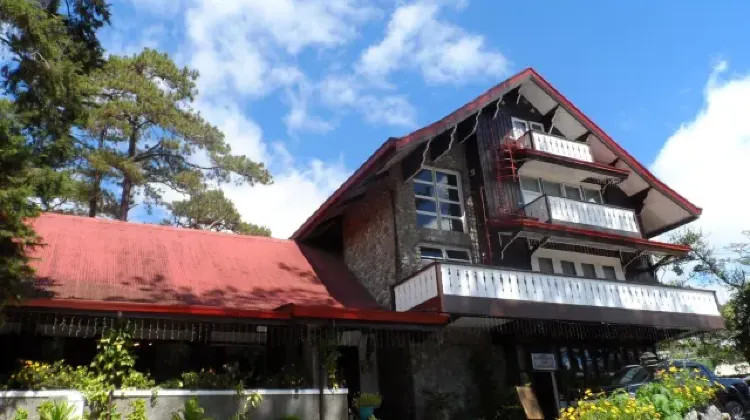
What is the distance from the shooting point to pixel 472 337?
1650 centimetres

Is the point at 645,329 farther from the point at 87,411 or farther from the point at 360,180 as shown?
the point at 87,411

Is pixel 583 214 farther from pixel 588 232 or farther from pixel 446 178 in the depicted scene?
A: pixel 446 178

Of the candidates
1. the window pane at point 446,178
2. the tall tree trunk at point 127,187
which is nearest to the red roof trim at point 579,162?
the window pane at point 446,178

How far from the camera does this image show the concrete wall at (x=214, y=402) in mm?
9672

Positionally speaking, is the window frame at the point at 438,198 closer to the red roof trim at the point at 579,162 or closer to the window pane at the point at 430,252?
the window pane at the point at 430,252

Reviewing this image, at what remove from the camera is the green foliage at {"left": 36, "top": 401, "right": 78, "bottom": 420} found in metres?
9.39

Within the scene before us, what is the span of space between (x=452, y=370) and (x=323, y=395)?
4901 millimetres

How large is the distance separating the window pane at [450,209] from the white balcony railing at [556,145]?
11.3 ft

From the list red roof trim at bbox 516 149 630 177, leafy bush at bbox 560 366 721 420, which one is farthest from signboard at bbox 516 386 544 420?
red roof trim at bbox 516 149 630 177

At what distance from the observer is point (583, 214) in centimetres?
1897

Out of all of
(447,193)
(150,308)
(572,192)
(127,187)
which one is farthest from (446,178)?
(127,187)

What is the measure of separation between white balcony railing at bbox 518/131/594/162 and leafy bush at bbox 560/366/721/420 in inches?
395

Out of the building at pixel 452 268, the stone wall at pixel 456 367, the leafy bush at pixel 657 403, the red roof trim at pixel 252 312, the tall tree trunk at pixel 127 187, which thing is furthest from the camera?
the tall tree trunk at pixel 127 187

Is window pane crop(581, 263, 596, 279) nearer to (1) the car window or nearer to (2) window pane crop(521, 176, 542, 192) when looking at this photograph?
(2) window pane crop(521, 176, 542, 192)
